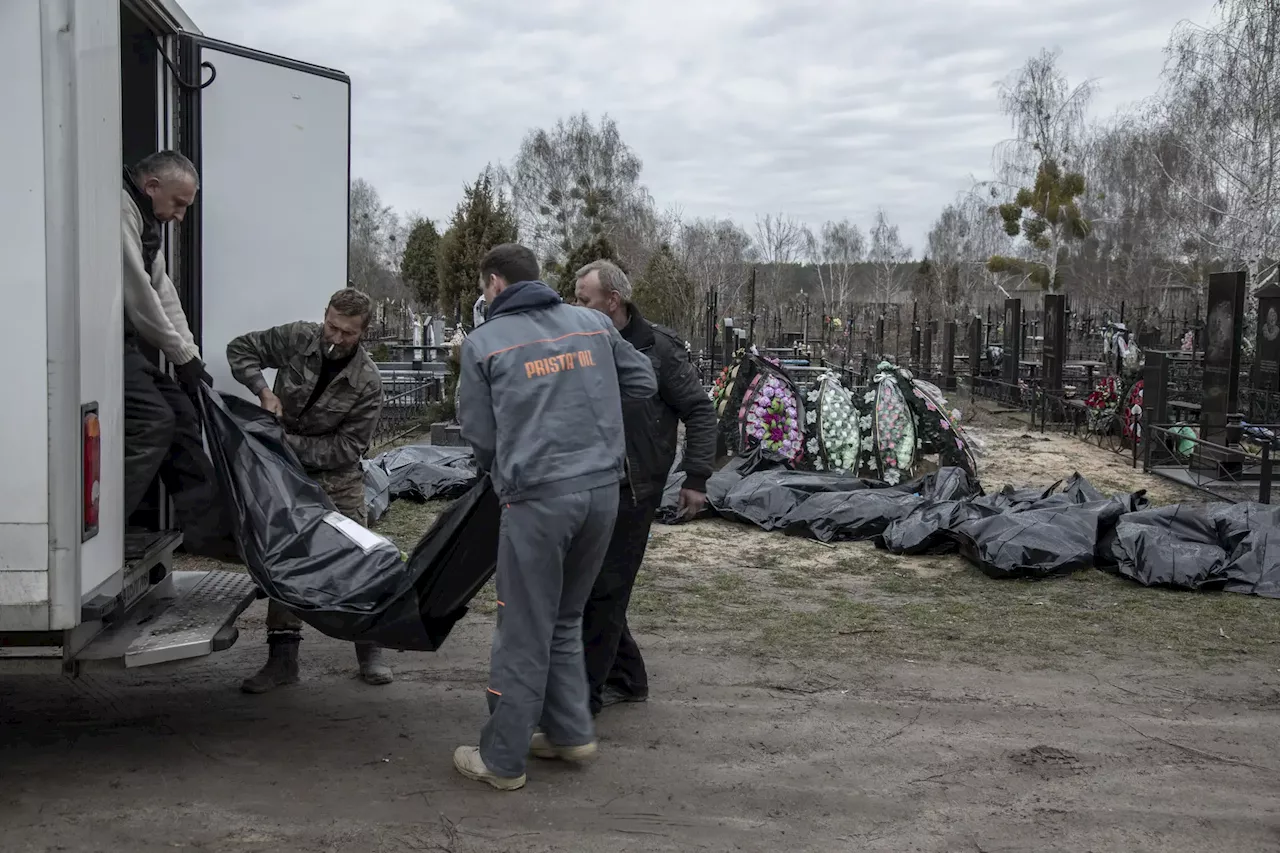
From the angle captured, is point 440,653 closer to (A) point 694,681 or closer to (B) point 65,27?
(A) point 694,681

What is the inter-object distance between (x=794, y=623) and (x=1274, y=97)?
3183 cm

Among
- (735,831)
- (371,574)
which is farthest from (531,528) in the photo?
(735,831)

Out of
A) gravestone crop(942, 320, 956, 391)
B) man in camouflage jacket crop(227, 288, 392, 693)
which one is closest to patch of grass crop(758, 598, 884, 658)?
man in camouflage jacket crop(227, 288, 392, 693)

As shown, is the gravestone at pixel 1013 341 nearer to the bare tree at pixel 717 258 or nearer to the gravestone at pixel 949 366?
the gravestone at pixel 949 366

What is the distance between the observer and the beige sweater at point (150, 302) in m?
3.91

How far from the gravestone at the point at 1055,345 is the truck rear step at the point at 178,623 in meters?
16.6

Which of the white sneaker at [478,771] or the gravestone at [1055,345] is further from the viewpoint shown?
the gravestone at [1055,345]

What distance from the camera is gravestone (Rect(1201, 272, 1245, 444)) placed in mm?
12984

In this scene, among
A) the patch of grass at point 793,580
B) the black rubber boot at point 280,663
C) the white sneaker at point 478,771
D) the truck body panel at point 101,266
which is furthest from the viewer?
the patch of grass at point 793,580

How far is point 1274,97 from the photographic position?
31703 millimetres

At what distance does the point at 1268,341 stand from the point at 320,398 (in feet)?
45.8

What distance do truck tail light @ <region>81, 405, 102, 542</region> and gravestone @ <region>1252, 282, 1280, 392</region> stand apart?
1482cm

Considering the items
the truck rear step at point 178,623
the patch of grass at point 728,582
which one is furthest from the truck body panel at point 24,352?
the patch of grass at point 728,582

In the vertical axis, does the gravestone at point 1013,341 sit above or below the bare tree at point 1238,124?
below
